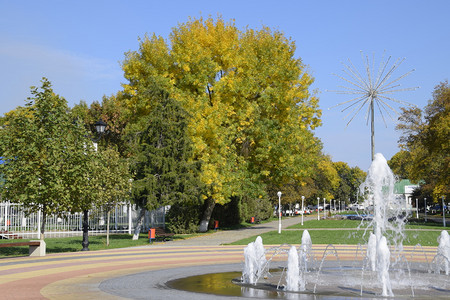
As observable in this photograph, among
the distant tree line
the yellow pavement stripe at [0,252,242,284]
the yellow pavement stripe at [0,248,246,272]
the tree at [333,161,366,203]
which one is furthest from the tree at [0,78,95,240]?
the tree at [333,161,366,203]

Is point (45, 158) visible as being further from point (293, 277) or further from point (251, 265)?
point (293, 277)

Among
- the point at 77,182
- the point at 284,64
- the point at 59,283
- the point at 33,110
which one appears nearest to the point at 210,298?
the point at 59,283

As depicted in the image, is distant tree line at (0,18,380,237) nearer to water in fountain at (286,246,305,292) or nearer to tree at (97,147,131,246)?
tree at (97,147,131,246)

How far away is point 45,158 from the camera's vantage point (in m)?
20.3

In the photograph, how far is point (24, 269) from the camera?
644 inches

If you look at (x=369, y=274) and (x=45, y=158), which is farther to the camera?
(x=45, y=158)

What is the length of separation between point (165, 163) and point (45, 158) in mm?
10404

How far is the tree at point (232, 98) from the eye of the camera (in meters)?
34.2

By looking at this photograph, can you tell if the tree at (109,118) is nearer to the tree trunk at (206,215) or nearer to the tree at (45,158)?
the tree trunk at (206,215)

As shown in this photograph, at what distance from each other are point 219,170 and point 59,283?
2247 cm

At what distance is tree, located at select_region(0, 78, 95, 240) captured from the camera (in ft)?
64.2

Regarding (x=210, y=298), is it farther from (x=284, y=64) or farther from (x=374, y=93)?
(x=284, y=64)

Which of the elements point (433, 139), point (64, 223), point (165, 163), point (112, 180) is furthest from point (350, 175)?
point (112, 180)

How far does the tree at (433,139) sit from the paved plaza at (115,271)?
22.0 meters
